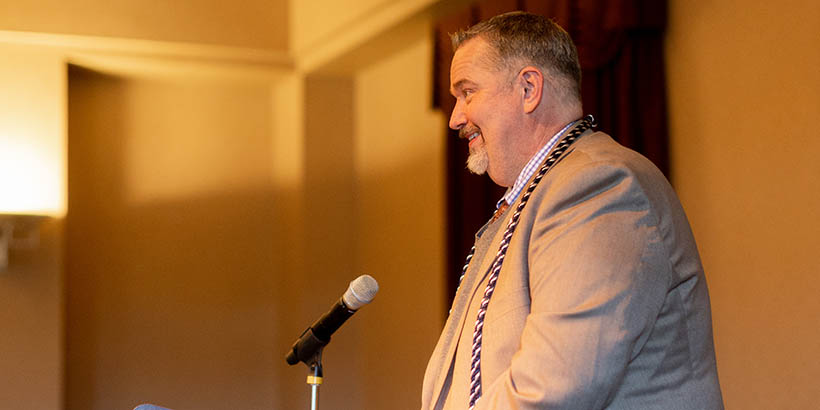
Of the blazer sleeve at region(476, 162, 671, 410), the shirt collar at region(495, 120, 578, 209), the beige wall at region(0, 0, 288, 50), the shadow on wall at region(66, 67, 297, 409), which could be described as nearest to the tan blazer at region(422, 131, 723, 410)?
the blazer sleeve at region(476, 162, 671, 410)

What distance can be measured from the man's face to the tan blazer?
0.16 metres

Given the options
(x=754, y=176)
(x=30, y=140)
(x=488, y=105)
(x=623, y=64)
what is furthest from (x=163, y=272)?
(x=488, y=105)

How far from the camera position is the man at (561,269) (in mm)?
1287

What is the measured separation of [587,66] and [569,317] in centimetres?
229

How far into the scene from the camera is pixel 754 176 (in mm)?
2943

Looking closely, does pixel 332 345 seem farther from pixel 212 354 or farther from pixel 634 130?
pixel 634 130

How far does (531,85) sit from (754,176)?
1.59 metres

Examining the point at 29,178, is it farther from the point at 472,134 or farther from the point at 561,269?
the point at 561,269

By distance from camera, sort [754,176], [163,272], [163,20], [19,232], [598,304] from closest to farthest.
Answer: [598,304]
[754,176]
[19,232]
[163,20]
[163,272]

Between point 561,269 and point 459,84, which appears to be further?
point 459,84

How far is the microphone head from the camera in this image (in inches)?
70.0

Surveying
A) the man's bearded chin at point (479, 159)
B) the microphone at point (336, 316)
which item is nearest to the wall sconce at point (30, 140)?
the microphone at point (336, 316)

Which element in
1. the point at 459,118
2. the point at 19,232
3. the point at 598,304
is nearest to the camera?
the point at 598,304

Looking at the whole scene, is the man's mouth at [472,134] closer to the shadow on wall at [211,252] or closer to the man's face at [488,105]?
the man's face at [488,105]
